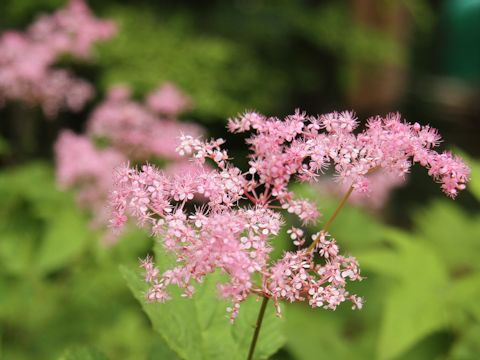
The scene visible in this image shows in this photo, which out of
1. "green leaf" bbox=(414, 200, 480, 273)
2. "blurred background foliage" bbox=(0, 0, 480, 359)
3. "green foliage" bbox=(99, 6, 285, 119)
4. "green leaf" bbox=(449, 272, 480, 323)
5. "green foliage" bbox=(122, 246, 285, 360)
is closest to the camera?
"green foliage" bbox=(122, 246, 285, 360)

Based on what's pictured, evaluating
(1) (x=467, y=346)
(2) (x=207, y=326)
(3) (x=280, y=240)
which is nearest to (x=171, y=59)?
(3) (x=280, y=240)

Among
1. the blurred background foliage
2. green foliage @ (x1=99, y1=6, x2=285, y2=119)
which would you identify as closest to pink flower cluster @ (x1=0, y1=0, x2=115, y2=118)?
the blurred background foliage

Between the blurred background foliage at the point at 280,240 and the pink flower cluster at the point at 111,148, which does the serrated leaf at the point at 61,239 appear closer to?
the blurred background foliage at the point at 280,240

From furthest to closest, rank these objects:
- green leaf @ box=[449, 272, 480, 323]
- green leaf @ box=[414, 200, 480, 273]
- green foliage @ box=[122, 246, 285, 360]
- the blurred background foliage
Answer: green leaf @ box=[414, 200, 480, 273] < the blurred background foliage < green leaf @ box=[449, 272, 480, 323] < green foliage @ box=[122, 246, 285, 360]

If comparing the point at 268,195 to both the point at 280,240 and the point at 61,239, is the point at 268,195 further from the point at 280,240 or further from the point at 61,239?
the point at 61,239

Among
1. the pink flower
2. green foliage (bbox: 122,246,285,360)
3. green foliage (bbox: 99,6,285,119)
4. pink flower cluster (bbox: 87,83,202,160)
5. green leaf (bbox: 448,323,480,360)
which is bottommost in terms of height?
green foliage (bbox: 122,246,285,360)

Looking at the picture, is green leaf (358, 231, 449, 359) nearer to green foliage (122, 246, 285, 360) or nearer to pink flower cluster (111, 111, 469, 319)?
green foliage (122, 246, 285, 360)

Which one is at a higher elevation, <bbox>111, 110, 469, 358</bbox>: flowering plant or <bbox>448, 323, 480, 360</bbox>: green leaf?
<bbox>111, 110, 469, 358</bbox>: flowering plant
